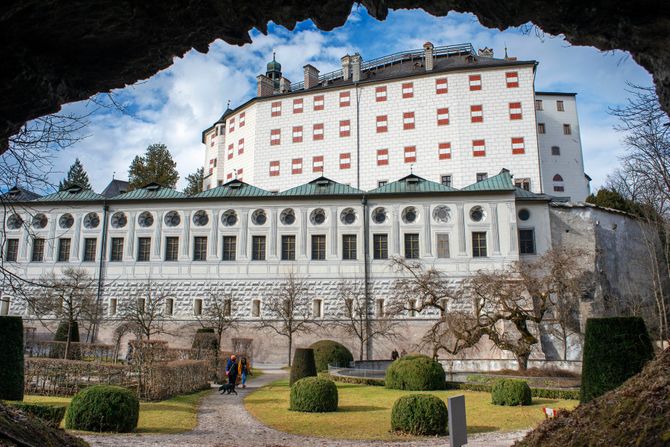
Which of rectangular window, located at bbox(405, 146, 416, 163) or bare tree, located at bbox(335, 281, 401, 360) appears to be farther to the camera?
rectangular window, located at bbox(405, 146, 416, 163)

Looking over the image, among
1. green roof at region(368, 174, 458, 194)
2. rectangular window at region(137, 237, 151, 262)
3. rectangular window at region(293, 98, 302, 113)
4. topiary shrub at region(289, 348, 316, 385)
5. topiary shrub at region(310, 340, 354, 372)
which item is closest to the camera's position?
topiary shrub at region(289, 348, 316, 385)

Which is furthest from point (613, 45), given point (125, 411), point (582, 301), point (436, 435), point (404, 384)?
point (582, 301)

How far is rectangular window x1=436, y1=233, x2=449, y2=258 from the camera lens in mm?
34094

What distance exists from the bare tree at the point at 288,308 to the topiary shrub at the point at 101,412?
21046mm

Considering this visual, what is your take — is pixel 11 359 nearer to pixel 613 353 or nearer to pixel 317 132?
pixel 613 353

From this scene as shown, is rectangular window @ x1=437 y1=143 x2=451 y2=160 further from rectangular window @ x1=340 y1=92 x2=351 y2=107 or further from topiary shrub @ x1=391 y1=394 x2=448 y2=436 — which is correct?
topiary shrub @ x1=391 y1=394 x2=448 y2=436

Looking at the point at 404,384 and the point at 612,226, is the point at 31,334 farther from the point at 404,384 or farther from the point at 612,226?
the point at 612,226

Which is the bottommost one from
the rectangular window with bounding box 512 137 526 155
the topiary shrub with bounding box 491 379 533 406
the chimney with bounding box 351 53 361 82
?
the topiary shrub with bounding box 491 379 533 406

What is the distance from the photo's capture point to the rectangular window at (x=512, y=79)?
143 ft

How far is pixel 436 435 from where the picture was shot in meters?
11.6

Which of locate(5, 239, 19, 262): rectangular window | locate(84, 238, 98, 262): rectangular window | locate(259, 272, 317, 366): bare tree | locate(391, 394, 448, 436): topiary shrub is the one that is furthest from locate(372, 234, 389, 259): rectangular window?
locate(5, 239, 19, 262): rectangular window

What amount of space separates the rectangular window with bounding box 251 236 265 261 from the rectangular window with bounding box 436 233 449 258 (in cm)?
1121

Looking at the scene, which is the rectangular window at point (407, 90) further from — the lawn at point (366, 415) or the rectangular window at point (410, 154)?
the lawn at point (366, 415)

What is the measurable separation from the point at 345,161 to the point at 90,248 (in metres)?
21.3
